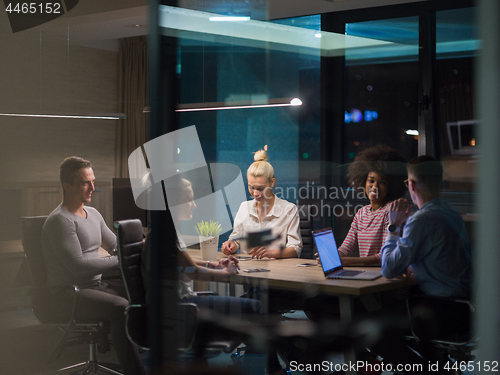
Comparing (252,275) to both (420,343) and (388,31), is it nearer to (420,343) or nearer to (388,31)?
(420,343)

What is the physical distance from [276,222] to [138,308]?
1.10m

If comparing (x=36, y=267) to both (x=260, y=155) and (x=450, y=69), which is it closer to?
(x=260, y=155)

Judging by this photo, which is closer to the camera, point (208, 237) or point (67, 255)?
point (208, 237)

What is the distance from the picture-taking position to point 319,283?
277 centimetres

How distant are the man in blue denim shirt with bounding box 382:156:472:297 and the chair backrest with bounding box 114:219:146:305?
3.78 ft

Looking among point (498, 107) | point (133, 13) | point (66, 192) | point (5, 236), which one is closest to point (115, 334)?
point (66, 192)

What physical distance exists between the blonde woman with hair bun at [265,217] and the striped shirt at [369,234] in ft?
1.14

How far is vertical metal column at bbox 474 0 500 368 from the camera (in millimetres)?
1549

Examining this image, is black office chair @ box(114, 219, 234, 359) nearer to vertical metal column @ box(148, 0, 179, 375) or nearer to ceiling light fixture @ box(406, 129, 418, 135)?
vertical metal column @ box(148, 0, 179, 375)

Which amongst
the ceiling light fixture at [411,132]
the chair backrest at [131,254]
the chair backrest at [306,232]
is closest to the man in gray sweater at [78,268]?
the chair backrest at [131,254]

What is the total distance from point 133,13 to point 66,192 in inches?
82.5

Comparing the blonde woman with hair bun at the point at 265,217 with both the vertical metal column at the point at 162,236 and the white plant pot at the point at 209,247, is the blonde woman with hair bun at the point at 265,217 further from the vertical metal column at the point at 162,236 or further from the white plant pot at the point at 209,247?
the vertical metal column at the point at 162,236

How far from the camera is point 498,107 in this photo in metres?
1.55

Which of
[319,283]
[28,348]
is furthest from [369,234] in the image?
[28,348]
